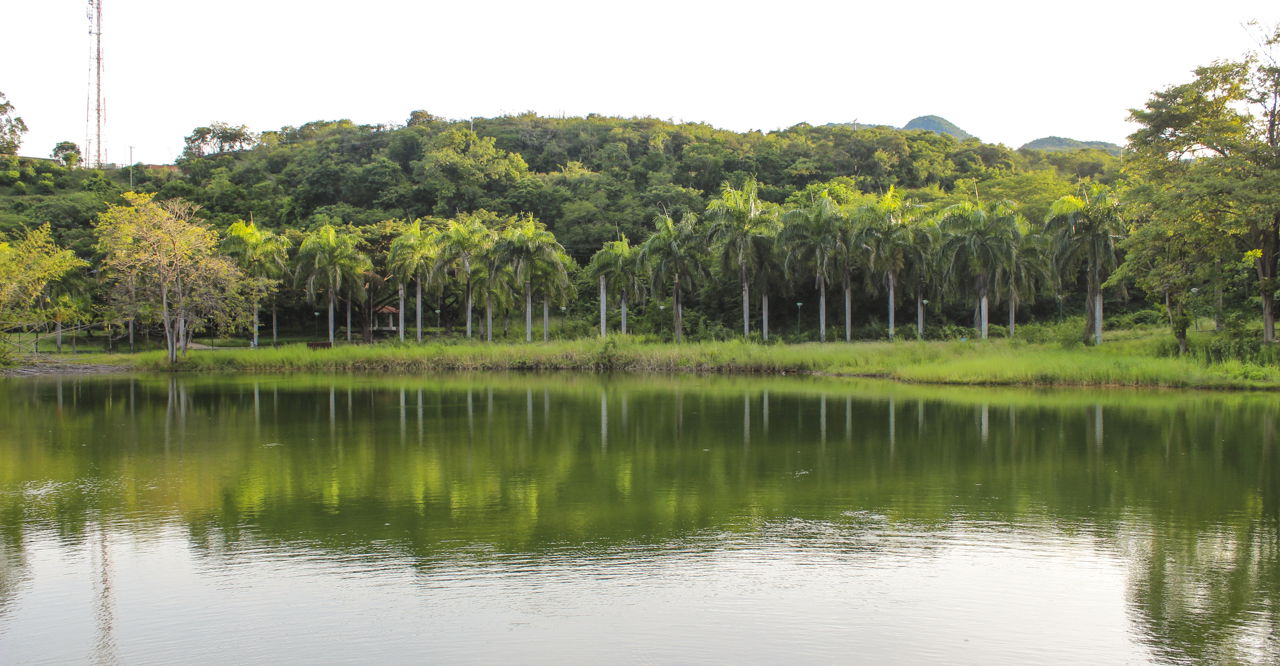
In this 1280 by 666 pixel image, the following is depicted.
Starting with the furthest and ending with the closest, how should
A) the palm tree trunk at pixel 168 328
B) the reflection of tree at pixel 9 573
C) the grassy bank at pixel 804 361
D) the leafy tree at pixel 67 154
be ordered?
1. the leafy tree at pixel 67 154
2. the palm tree trunk at pixel 168 328
3. the grassy bank at pixel 804 361
4. the reflection of tree at pixel 9 573

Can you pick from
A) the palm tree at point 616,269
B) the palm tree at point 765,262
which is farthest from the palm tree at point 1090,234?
the palm tree at point 616,269

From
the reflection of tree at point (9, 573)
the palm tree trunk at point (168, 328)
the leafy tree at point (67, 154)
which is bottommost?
the reflection of tree at point (9, 573)

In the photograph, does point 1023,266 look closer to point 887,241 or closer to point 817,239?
point 887,241

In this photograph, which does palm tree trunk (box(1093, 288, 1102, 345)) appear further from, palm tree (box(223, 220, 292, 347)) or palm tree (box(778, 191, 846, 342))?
palm tree (box(223, 220, 292, 347))

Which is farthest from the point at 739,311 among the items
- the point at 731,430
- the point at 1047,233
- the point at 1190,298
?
the point at 731,430

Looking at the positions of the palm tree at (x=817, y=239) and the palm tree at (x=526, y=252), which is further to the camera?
the palm tree at (x=526, y=252)

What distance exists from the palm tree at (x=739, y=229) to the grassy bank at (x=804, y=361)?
7583mm

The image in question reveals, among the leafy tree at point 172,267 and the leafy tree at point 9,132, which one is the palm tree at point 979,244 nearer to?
the leafy tree at point 172,267

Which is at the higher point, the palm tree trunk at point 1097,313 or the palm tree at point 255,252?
the palm tree at point 255,252

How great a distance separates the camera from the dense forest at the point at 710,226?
31344mm

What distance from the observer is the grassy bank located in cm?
2728

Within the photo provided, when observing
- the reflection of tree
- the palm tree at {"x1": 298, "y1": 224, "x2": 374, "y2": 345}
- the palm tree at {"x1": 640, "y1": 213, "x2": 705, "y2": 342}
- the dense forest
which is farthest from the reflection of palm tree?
the palm tree at {"x1": 298, "y1": 224, "x2": 374, "y2": 345}

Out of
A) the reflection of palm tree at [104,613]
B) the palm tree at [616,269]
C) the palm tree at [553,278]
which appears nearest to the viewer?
the reflection of palm tree at [104,613]

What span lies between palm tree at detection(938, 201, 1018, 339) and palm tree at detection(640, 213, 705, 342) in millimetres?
12325
